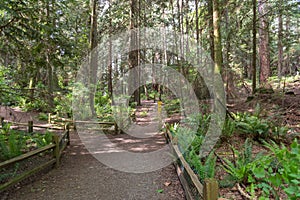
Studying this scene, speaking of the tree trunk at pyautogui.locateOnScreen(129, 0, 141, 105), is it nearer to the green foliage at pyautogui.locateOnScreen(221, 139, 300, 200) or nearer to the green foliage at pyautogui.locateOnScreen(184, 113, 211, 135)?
the green foliage at pyautogui.locateOnScreen(184, 113, 211, 135)

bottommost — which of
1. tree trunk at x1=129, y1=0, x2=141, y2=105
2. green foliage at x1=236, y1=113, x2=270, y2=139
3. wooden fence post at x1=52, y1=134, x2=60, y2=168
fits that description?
wooden fence post at x1=52, y1=134, x2=60, y2=168

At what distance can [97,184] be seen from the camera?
4.90m

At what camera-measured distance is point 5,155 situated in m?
5.93

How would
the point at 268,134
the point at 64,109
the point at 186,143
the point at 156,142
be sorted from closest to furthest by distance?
the point at 186,143
the point at 268,134
the point at 156,142
the point at 64,109

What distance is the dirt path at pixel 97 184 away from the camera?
4328mm

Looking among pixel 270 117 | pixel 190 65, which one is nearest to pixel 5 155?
pixel 270 117

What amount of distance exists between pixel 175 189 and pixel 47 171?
3590 mm

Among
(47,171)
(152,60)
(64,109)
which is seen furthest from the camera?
(152,60)

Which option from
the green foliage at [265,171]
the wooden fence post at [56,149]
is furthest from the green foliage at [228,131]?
the wooden fence post at [56,149]

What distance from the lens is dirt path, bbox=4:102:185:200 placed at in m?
4.33

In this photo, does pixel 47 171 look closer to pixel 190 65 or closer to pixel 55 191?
pixel 55 191

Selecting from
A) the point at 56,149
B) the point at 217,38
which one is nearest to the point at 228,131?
the point at 217,38

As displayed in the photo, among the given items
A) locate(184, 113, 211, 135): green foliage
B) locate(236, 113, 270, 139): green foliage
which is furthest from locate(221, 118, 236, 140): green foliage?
locate(184, 113, 211, 135): green foliage

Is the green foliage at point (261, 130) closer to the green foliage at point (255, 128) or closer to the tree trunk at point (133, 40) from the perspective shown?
the green foliage at point (255, 128)
